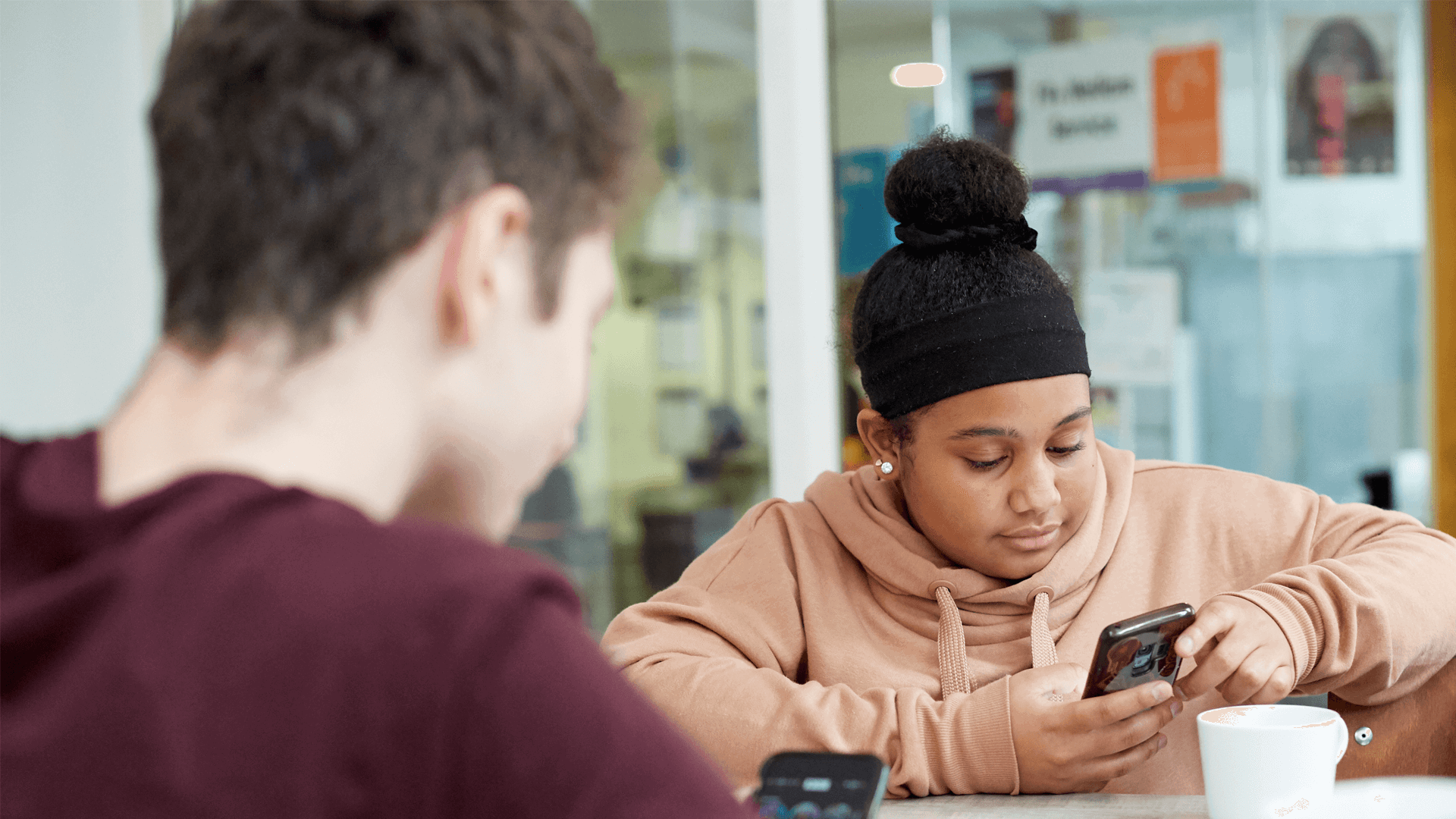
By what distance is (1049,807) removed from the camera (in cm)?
106

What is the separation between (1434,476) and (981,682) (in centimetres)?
309

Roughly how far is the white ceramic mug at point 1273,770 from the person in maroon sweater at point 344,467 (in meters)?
0.60

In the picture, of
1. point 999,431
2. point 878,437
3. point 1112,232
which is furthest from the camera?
point 1112,232

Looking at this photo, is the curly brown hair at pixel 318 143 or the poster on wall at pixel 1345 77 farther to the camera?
the poster on wall at pixel 1345 77

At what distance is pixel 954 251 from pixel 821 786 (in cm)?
76

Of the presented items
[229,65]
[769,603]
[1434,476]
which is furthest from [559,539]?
[1434,476]

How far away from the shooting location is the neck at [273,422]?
0.52m

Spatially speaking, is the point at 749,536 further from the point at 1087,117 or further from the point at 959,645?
the point at 1087,117

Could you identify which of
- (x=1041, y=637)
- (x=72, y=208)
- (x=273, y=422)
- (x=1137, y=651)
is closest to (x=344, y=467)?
(x=273, y=422)

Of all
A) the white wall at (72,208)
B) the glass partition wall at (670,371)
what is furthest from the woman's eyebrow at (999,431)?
the white wall at (72,208)

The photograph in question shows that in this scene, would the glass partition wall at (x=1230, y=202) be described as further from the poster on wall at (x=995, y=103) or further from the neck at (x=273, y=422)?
the neck at (x=273, y=422)

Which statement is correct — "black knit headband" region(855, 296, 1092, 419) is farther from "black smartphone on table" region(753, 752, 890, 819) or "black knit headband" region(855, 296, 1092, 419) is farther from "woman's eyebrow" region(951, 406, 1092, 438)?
"black smartphone on table" region(753, 752, 890, 819)

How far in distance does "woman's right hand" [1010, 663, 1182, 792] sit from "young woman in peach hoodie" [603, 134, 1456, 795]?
0.07 m

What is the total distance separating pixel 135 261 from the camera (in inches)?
98.0
